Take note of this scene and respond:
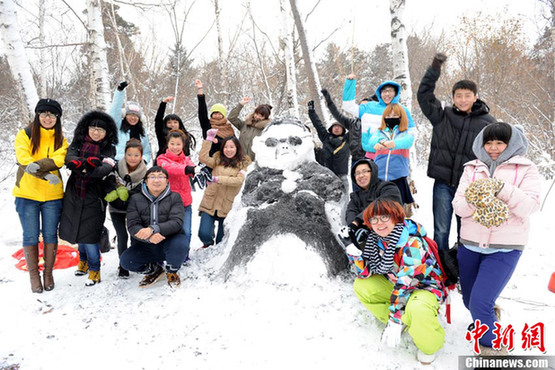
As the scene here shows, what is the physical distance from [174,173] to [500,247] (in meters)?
2.97

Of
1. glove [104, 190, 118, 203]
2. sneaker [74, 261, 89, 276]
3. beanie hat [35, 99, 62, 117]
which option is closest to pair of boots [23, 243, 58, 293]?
sneaker [74, 261, 89, 276]

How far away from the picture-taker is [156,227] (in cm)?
304

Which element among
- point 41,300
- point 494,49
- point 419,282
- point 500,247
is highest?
point 494,49

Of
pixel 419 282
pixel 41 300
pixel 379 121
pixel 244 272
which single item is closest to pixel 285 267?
pixel 244 272

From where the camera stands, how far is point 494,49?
10711 mm

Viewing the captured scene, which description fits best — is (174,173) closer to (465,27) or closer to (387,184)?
(387,184)

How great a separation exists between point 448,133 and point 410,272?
1387 millimetres

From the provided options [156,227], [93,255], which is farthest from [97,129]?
[93,255]

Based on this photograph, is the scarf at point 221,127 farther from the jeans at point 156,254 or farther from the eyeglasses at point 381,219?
the eyeglasses at point 381,219

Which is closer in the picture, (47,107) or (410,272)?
(410,272)

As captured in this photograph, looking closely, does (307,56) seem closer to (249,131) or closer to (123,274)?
(249,131)

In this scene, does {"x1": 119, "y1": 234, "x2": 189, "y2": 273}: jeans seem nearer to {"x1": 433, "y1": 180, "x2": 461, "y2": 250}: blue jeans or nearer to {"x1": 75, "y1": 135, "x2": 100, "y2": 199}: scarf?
{"x1": 75, "y1": 135, "x2": 100, "y2": 199}: scarf

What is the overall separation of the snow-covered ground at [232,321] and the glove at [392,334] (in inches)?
5.0

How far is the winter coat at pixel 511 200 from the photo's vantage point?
1965mm
